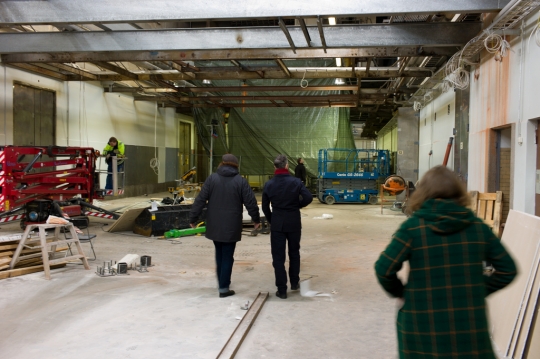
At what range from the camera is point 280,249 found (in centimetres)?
544

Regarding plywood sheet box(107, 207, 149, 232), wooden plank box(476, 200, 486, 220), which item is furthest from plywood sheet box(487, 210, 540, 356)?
plywood sheet box(107, 207, 149, 232)

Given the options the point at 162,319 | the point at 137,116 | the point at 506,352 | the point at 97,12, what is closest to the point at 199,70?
the point at 97,12

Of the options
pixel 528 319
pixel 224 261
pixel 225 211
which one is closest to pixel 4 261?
pixel 224 261

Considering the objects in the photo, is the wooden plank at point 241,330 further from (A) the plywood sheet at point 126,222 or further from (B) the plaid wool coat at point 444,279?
(A) the plywood sheet at point 126,222

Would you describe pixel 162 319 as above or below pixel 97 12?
below

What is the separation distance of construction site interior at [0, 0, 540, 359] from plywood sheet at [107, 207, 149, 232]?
0.04 m

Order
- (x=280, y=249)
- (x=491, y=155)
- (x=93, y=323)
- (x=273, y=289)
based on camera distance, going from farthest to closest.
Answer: (x=491, y=155)
(x=273, y=289)
(x=280, y=249)
(x=93, y=323)

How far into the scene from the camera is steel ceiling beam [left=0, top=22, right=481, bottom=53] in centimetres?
834

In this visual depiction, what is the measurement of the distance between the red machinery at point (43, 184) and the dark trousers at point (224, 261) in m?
5.51

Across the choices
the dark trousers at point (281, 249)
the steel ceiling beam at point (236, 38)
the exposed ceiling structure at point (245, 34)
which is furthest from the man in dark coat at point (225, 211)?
the steel ceiling beam at point (236, 38)

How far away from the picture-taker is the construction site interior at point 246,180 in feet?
13.9

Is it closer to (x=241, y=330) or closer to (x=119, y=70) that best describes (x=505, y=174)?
(x=241, y=330)

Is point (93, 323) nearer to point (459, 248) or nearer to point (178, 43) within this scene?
point (459, 248)

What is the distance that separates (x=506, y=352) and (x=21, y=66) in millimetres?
13152
